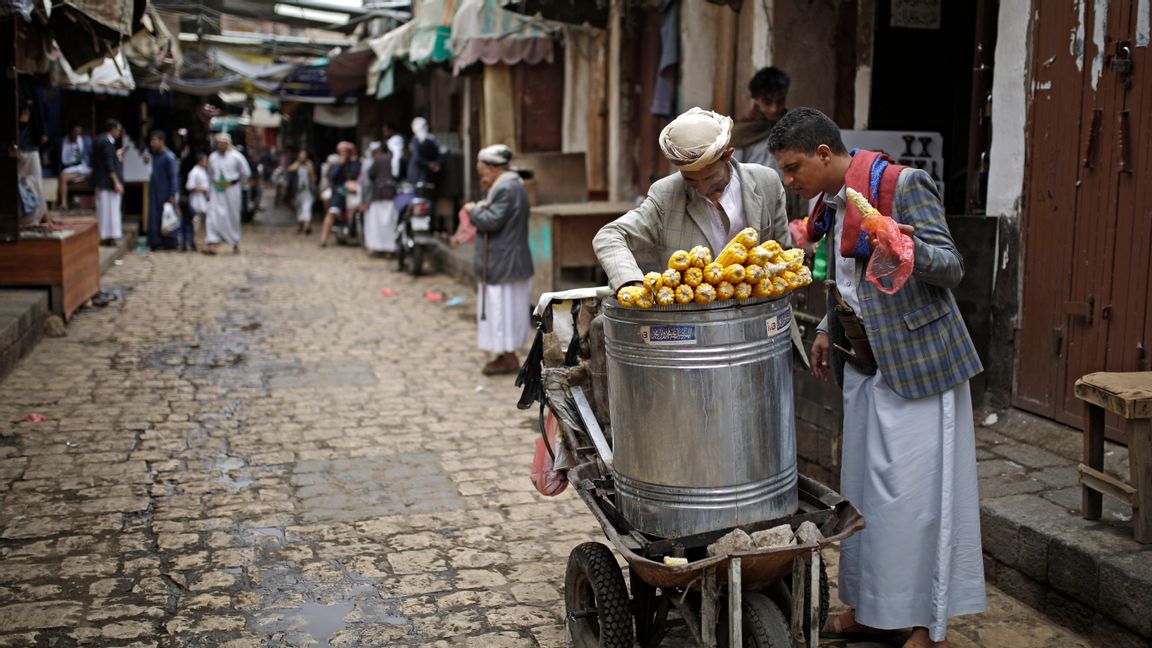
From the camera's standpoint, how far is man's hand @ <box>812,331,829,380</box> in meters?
4.14

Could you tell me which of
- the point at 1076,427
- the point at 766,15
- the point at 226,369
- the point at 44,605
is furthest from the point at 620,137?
the point at 44,605

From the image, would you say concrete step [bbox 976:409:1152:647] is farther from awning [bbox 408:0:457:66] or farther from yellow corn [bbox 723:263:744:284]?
awning [bbox 408:0:457:66]

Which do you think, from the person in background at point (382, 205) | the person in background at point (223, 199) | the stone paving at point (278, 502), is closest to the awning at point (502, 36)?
the person in background at point (382, 205)

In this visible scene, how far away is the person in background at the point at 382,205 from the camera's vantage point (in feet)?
61.8

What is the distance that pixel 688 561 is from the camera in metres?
3.31

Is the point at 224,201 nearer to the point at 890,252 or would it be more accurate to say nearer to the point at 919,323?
the point at 919,323

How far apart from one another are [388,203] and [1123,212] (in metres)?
15.2

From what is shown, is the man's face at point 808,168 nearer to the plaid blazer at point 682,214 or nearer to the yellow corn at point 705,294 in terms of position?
the plaid blazer at point 682,214

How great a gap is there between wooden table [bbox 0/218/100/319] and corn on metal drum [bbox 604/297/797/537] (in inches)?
347

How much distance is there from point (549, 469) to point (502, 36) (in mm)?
11080

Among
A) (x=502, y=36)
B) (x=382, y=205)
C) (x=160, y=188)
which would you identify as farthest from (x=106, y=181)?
(x=502, y=36)

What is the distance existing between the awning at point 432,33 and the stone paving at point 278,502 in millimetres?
6622

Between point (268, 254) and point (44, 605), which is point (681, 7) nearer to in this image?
point (44, 605)

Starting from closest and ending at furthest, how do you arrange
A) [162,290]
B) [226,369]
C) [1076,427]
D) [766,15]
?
[1076,427] < [766,15] < [226,369] < [162,290]
